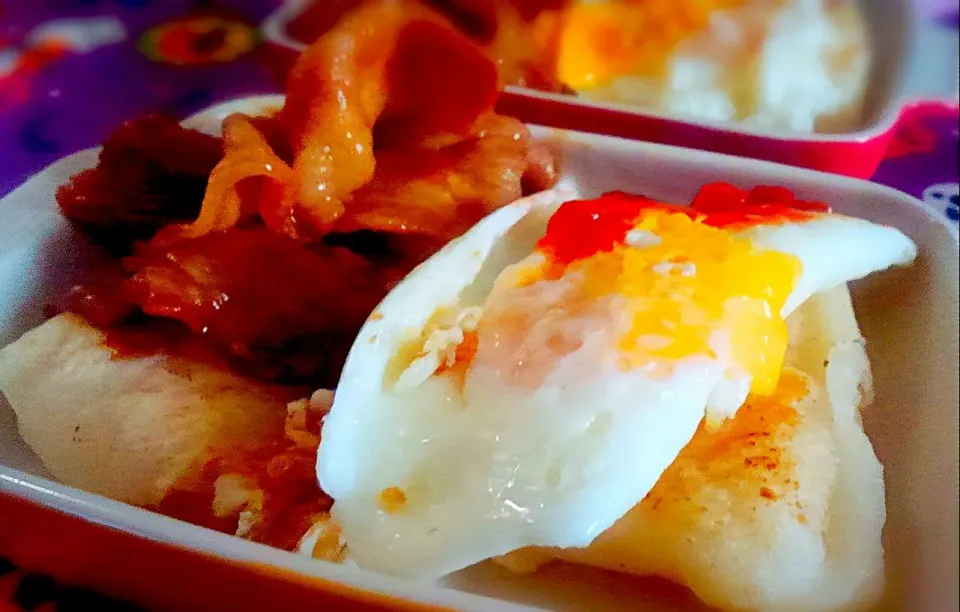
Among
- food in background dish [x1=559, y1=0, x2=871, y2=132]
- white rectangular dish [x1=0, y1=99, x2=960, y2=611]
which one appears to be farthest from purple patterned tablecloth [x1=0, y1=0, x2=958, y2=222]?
white rectangular dish [x1=0, y1=99, x2=960, y2=611]

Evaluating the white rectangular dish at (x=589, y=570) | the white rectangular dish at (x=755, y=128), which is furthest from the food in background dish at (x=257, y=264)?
the white rectangular dish at (x=755, y=128)

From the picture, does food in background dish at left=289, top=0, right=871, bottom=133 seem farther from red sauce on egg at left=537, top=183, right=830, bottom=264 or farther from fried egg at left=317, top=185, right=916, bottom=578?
fried egg at left=317, top=185, right=916, bottom=578

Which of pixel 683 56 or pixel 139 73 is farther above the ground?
pixel 683 56

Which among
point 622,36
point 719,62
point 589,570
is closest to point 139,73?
point 622,36

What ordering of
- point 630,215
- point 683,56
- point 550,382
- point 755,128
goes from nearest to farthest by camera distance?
point 550,382, point 630,215, point 755,128, point 683,56

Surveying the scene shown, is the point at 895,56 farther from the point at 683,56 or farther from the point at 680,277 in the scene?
the point at 680,277

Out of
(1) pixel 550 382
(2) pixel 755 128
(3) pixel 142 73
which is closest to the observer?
(1) pixel 550 382
